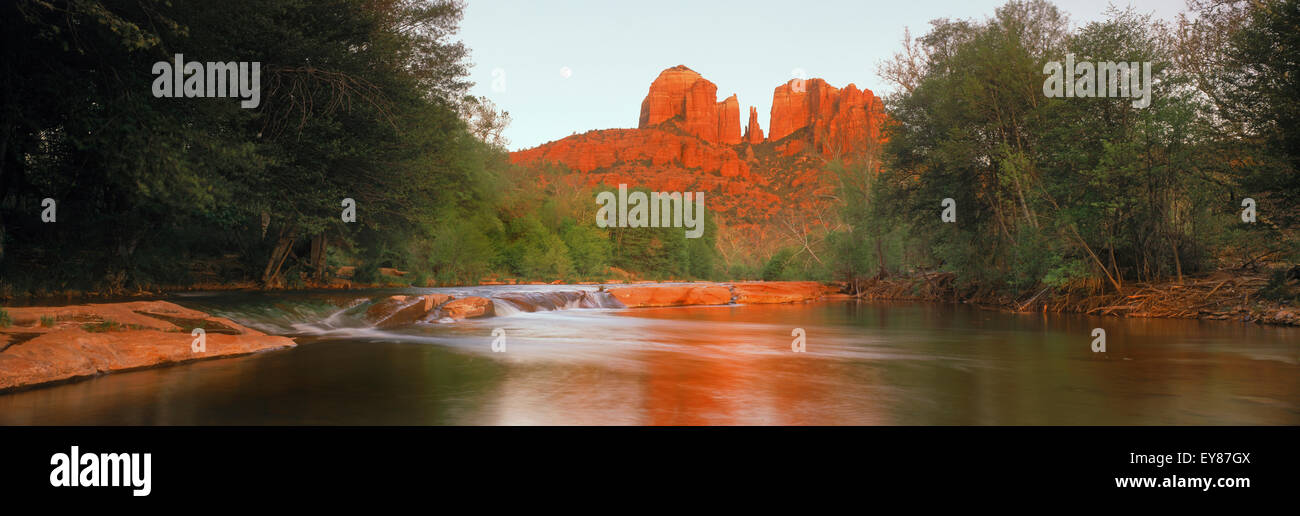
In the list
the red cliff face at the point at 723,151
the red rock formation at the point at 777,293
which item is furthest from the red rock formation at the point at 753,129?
the red rock formation at the point at 777,293

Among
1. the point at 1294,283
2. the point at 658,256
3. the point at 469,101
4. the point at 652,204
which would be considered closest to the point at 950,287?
the point at 1294,283

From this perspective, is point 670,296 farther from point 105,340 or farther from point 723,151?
point 723,151

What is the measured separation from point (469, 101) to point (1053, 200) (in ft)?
81.3

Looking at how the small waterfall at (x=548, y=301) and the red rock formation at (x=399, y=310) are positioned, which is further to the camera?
the small waterfall at (x=548, y=301)

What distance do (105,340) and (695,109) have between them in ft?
599

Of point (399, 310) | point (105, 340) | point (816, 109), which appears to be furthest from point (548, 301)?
point (816, 109)

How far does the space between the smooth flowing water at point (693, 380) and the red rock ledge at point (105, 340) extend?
13.8 inches

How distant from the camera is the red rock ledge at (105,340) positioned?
7.53 metres

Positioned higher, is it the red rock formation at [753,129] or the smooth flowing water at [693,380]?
the red rock formation at [753,129]

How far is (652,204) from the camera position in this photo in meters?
82.7

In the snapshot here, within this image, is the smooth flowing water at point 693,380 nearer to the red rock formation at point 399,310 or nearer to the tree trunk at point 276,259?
the red rock formation at point 399,310

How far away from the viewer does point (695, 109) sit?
607 ft

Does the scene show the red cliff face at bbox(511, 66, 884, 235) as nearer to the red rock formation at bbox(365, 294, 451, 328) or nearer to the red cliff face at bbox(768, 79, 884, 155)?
the red cliff face at bbox(768, 79, 884, 155)
